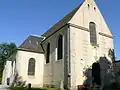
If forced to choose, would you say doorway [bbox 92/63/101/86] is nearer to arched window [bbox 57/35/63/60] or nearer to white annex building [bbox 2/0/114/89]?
white annex building [bbox 2/0/114/89]

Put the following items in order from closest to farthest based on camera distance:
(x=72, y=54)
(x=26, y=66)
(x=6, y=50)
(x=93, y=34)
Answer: (x=72, y=54) < (x=93, y=34) < (x=26, y=66) < (x=6, y=50)

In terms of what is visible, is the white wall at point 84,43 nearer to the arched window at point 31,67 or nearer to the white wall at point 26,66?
the white wall at point 26,66

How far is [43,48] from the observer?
31.5 metres

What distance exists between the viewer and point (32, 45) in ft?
103

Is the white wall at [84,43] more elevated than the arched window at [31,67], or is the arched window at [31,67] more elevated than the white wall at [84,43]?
the white wall at [84,43]

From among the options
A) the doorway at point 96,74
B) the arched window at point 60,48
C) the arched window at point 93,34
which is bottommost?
the doorway at point 96,74

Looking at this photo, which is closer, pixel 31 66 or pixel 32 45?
pixel 31 66

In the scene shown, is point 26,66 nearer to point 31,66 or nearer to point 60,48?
point 31,66

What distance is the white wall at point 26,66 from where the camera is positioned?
28.1 meters

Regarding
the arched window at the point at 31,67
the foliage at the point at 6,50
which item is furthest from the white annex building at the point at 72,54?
the foliage at the point at 6,50

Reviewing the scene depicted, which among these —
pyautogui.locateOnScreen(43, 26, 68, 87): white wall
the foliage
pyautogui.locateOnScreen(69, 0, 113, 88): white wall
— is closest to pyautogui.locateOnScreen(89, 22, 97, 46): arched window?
pyautogui.locateOnScreen(69, 0, 113, 88): white wall

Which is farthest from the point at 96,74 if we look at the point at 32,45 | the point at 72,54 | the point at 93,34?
the point at 32,45

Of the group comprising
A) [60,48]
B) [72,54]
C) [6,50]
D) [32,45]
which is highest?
[6,50]

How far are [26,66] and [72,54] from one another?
10.6m
